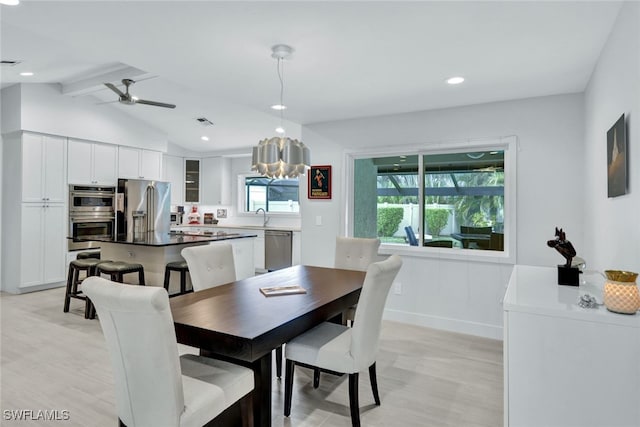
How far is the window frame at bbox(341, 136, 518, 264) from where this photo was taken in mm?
3596

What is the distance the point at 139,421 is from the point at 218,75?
2479 millimetres

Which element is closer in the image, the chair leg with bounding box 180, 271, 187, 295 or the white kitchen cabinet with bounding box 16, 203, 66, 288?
the chair leg with bounding box 180, 271, 187, 295

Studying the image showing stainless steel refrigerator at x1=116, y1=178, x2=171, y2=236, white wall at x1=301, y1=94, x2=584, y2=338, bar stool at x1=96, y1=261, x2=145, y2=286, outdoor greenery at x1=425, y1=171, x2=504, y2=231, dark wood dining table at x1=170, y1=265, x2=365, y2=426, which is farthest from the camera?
stainless steel refrigerator at x1=116, y1=178, x2=171, y2=236

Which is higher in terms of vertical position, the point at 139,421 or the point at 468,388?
the point at 139,421

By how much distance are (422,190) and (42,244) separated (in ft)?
17.4

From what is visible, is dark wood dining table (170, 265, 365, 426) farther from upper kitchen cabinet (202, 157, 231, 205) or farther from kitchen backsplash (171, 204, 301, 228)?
upper kitchen cabinet (202, 157, 231, 205)

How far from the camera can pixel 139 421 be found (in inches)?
59.2

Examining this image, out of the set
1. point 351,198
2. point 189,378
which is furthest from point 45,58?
point 189,378

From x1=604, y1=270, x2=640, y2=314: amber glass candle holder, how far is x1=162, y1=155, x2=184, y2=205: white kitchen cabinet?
747 centimetres

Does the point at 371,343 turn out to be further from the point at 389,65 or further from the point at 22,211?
the point at 22,211

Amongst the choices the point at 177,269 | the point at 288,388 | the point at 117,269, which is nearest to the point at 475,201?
the point at 288,388

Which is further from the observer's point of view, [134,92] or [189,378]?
[134,92]

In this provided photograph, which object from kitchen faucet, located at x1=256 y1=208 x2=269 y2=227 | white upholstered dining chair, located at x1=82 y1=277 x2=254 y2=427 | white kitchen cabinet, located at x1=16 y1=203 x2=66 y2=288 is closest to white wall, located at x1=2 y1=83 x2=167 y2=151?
white kitchen cabinet, located at x1=16 y1=203 x2=66 y2=288

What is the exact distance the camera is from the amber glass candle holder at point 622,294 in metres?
1.37
